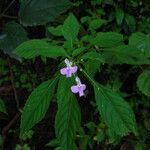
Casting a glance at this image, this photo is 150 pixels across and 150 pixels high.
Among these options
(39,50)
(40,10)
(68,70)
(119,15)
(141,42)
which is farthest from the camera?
(119,15)

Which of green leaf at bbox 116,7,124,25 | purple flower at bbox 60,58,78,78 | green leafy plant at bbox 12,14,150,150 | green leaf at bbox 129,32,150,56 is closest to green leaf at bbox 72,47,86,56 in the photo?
green leafy plant at bbox 12,14,150,150

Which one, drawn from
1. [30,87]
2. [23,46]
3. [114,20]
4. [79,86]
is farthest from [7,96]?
[79,86]

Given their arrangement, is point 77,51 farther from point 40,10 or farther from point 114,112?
point 40,10

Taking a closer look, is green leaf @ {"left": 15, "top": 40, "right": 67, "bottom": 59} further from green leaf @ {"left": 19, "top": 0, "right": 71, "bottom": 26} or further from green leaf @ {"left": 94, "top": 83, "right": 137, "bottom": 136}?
green leaf @ {"left": 19, "top": 0, "right": 71, "bottom": 26}

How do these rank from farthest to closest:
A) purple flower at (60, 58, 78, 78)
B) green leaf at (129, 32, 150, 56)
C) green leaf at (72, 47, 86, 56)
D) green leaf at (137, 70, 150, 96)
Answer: green leaf at (137, 70, 150, 96)
green leaf at (129, 32, 150, 56)
green leaf at (72, 47, 86, 56)
purple flower at (60, 58, 78, 78)

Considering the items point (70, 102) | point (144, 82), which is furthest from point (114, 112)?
point (144, 82)

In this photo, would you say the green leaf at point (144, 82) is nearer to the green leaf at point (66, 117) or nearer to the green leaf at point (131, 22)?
the green leaf at point (131, 22)
